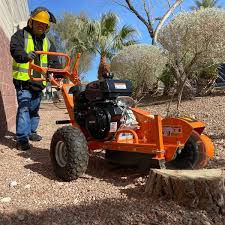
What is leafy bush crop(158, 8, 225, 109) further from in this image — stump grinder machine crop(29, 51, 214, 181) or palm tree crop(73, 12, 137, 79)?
palm tree crop(73, 12, 137, 79)

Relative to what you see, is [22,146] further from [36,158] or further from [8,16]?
[8,16]

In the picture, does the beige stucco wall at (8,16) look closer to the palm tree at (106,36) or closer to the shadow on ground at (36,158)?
the shadow on ground at (36,158)

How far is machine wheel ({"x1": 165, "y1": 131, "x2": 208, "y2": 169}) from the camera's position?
4426 mm

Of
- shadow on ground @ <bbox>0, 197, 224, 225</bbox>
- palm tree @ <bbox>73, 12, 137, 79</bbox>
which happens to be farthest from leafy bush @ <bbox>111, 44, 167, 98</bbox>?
shadow on ground @ <bbox>0, 197, 224, 225</bbox>

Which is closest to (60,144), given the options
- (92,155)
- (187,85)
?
(92,155)

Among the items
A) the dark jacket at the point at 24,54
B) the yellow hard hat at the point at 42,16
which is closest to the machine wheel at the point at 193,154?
the dark jacket at the point at 24,54

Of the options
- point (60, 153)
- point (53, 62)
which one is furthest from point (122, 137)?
point (53, 62)

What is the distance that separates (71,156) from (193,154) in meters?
1.24

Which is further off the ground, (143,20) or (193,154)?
(143,20)

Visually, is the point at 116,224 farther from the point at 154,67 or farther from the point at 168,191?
the point at 154,67

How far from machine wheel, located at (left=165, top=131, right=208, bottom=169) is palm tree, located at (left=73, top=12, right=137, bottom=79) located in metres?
19.6

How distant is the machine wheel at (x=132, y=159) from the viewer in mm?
4277

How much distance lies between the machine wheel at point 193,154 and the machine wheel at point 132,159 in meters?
0.36

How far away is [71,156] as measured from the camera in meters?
4.36
